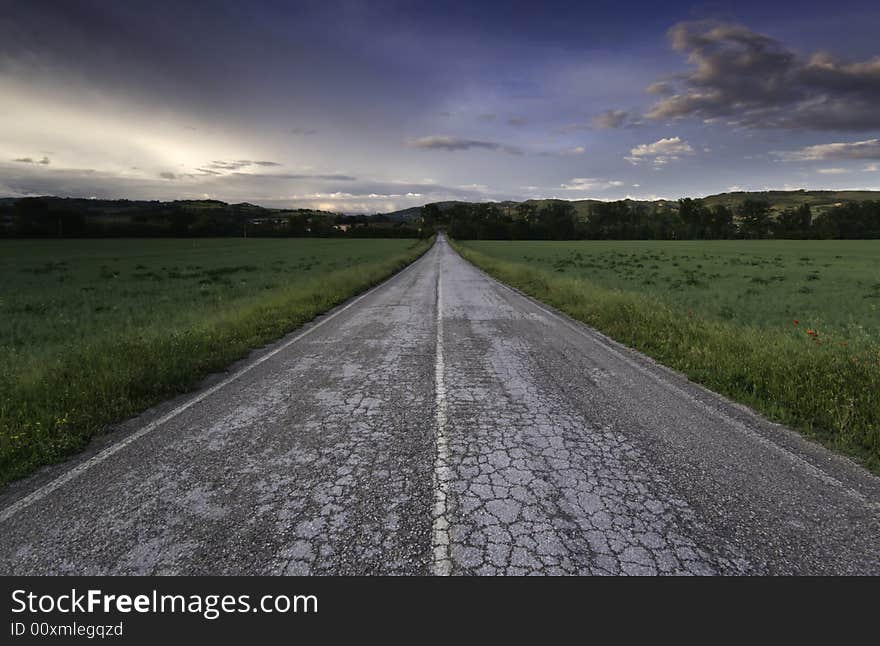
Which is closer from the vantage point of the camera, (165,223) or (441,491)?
(441,491)

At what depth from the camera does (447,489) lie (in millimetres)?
3492

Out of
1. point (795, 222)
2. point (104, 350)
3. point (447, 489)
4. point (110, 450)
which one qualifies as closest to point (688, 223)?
point (795, 222)

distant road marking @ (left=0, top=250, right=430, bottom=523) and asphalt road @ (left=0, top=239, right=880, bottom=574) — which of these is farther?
distant road marking @ (left=0, top=250, right=430, bottom=523)

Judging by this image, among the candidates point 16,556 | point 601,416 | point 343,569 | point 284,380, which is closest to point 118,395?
point 284,380

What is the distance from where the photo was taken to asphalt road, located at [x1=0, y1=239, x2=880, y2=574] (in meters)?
2.73

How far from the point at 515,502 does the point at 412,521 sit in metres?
0.82

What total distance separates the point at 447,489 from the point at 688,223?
145 m

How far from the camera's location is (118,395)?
18.1 ft

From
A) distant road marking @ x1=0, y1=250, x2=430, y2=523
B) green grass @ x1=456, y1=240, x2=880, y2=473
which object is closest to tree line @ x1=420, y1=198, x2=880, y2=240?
green grass @ x1=456, y1=240, x2=880, y2=473

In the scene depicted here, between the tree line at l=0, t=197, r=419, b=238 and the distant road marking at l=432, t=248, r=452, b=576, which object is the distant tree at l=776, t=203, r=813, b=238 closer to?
the tree line at l=0, t=197, r=419, b=238

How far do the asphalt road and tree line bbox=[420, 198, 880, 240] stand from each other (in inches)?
4940

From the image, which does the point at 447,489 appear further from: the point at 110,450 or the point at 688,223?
the point at 688,223
